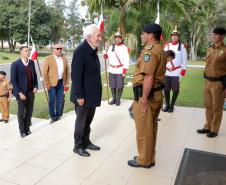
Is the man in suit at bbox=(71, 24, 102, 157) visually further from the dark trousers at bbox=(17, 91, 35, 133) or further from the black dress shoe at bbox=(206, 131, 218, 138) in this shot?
the black dress shoe at bbox=(206, 131, 218, 138)

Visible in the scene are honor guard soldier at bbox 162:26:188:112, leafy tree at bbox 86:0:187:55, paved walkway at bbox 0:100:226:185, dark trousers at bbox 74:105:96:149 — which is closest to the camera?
paved walkway at bbox 0:100:226:185

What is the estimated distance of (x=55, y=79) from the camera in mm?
5906

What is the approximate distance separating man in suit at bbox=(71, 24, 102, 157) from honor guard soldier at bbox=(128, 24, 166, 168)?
0.61 m

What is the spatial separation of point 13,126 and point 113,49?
2.79m

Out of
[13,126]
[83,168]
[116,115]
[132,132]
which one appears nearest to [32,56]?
[13,126]

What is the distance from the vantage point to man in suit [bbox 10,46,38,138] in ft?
16.3

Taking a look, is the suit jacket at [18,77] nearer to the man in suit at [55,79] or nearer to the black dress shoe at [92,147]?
the man in suit at [55,79]

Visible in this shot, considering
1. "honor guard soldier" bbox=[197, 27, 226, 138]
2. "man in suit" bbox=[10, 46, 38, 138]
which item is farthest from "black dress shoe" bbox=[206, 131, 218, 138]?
"man in suit" bbox=[10, 46, 38, 138]

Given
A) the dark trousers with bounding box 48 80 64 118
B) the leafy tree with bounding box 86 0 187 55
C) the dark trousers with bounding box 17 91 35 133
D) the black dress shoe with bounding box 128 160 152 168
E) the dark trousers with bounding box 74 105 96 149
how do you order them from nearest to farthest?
the black dress shoe with bounding box 128 160 152 168, the dark trousers with bounding box 74 105 96 149, the dark trousers with bounding box 17 91 35 133, the dark trousers with bounding box 48 80 64 118, the leafy tree with bounding box 86 0 187 55

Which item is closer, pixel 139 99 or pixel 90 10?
pixel 139 99

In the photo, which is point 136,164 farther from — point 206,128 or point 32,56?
point 32,56

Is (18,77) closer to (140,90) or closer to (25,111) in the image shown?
(25,111)

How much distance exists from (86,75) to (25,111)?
1855 millimetres

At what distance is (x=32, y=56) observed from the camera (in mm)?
6469
